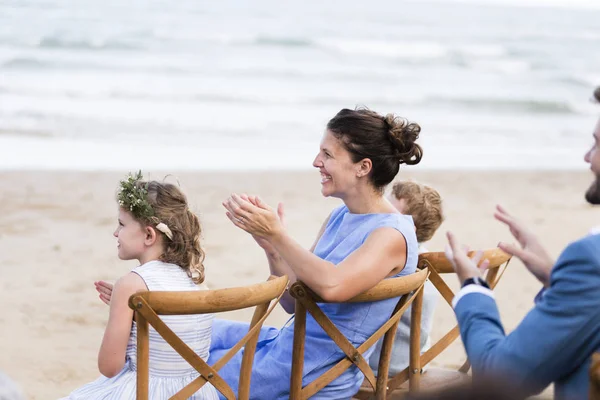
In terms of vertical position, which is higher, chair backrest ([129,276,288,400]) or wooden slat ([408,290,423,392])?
chair backrest ([129,276,288,400])

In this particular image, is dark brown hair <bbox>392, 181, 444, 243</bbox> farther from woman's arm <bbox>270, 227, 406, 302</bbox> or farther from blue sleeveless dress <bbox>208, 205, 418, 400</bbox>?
woman's arm <bbox>270, 227, 406, 302</bbox>

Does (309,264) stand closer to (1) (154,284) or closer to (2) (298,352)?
(2) (298,352)

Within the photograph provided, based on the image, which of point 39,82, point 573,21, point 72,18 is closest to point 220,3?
point 72,18

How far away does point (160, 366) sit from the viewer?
3.10 metres

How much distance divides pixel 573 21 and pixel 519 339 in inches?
1808

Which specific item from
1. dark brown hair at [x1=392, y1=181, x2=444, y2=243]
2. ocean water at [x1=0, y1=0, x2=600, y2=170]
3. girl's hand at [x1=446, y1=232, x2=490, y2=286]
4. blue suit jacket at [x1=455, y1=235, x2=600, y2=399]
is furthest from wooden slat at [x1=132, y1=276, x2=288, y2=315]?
ocean water at [x1=0, y1=0, x2=600, y2=170]

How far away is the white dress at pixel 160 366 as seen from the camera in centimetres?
307

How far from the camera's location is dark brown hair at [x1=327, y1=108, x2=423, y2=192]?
342cm

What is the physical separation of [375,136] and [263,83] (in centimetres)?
1900

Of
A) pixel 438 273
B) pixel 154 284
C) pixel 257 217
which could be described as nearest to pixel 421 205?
pixel 438 273

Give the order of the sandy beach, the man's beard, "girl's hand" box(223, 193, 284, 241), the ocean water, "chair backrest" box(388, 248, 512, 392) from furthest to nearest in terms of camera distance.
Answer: the ocean water
the sandy beach
"chair backrest" box(388, 248, 512, 392)
"girl's hand" box(223, 193, 284, 241)
the man's beard

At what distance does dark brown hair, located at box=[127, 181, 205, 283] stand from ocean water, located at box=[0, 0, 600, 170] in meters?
9.01

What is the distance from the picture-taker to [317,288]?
2939 millimetres

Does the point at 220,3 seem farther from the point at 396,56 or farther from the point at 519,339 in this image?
the point at 519,339
